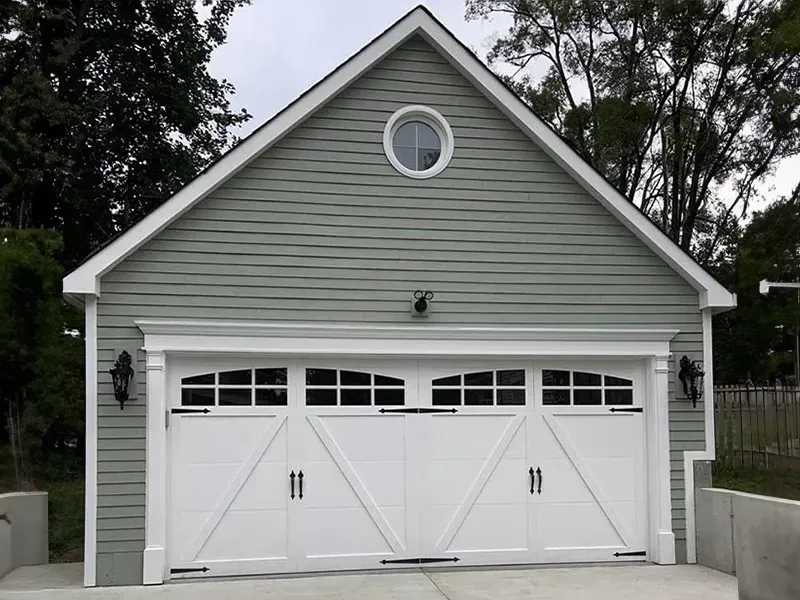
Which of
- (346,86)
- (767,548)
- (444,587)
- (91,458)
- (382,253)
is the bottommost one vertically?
(444,587)

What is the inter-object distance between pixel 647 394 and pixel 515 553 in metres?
2.06

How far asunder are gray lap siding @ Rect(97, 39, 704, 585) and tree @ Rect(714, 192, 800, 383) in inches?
485

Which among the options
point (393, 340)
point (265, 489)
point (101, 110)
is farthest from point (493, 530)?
point (101, 110)

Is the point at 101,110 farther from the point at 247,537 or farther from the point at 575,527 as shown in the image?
the point at 575,527

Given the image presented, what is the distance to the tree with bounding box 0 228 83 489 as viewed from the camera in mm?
13047

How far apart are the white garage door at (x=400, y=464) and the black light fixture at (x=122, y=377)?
1.49 feet

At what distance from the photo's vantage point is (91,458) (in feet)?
23.4

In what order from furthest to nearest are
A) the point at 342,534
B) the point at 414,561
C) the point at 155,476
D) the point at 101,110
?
1. the point at 101,110
2. the point at 414,561
3. the point at 342,534
4. the point at 155,476

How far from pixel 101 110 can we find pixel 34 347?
551 cm

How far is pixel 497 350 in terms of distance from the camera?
7.99 metres

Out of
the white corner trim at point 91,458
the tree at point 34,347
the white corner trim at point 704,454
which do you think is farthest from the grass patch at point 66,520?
the white corner trim at point 704,454

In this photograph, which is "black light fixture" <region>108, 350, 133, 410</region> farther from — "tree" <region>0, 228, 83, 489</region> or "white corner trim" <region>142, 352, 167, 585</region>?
"tree" <region>0, 228, 83, 489</region>

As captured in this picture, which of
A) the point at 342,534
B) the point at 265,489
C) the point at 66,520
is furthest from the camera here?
the point at 66,520

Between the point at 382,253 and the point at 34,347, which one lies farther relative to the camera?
the point at 34,347
